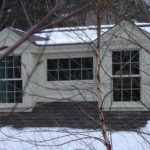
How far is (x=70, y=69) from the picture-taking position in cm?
1337

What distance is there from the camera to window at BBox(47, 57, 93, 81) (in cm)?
1312

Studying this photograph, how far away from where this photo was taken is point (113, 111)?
12.4 metres

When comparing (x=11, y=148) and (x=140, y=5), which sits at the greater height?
(x=140, y=5)

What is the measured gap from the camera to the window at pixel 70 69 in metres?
13.1

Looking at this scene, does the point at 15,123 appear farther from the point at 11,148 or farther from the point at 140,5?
the point at 140,5

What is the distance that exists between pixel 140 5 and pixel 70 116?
6077 mm

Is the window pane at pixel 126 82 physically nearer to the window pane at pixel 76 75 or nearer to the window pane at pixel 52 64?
the window pane at pixel 76 75

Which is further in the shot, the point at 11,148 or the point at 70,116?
the point at 70,116

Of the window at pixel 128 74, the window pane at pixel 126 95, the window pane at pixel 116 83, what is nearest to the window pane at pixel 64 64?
the window at pixel 128 74

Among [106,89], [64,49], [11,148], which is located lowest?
[11,148]

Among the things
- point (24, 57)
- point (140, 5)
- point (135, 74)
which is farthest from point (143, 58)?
point (140, 5)

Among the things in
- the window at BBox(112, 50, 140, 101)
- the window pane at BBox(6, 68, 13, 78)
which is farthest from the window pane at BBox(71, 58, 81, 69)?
the window pane at BBox(6, 68, 13, 78)

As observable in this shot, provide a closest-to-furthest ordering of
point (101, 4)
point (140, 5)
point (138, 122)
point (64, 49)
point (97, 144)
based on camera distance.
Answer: point (101, 4) → point (140, 5) → point (97, 144) → point (138, 122) → point (64, 49)

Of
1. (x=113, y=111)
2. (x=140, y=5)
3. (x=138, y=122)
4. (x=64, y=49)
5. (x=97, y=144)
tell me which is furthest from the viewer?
(x=64, y=49)
